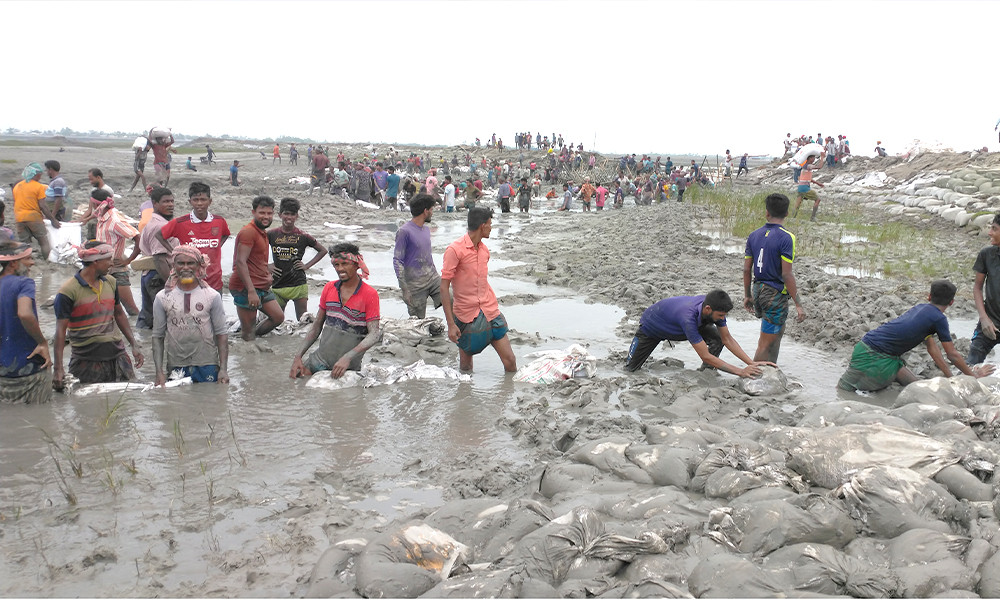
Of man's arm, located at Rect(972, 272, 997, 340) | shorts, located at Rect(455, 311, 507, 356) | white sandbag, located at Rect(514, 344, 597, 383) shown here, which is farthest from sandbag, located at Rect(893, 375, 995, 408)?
shorts, located at Rect(455, 311, 507, 356)

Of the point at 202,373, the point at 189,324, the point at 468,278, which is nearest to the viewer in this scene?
the point at 189,324

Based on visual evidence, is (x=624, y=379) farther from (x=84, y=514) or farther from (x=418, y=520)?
(x=84, y=514)

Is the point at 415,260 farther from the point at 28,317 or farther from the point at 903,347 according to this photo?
the point at 903,347

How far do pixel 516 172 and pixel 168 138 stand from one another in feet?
90.5

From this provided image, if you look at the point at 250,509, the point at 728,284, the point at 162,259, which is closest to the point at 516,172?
the point at 728,284

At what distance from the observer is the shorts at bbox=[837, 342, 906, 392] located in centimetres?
552

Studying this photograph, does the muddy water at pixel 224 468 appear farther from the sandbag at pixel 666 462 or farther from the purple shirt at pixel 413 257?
the purple shirt at pixel 413 257

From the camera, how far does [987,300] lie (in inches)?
229

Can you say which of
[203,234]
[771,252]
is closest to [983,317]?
[771,252]

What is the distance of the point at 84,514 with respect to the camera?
3.38 metres

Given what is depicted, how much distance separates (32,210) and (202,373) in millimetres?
6812

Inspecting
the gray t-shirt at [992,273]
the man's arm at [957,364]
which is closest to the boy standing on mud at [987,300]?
the gray t-shirt at [992,273]

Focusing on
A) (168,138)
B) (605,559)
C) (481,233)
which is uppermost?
(168,138)

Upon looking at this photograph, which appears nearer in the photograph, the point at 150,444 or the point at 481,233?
the point at 150,444
